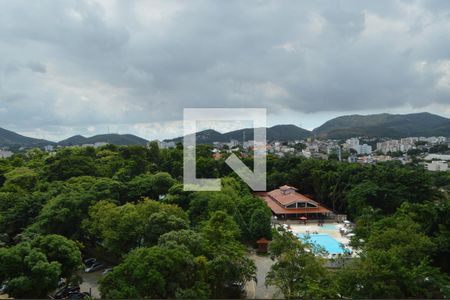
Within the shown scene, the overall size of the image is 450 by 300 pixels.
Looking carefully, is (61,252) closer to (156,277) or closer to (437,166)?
A: (156,277)

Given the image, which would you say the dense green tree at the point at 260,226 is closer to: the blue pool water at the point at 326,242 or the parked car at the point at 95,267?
the blue pool water at the point at 326,242

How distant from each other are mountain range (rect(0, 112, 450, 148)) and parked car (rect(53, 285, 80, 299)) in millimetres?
87728

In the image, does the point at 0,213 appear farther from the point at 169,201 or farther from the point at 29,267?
the point at 29,267

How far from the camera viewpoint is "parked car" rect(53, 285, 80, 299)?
1000 centimetres

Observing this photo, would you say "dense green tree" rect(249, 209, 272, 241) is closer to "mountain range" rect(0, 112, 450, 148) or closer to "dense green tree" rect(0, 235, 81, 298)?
"dense green tree" rect(0, 235, 81, 298)

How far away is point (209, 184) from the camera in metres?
18.7

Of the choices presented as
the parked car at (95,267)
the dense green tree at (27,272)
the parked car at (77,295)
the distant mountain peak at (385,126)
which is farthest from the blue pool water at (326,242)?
the distant mountain peak at (385,126)

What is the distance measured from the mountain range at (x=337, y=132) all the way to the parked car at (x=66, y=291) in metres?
87.7

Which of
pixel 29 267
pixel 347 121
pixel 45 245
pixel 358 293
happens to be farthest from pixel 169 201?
pixel 347 121

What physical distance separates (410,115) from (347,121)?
2874cm

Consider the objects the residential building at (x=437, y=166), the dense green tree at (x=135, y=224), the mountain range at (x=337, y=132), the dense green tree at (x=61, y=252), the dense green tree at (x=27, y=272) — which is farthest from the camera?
the mountain range at (x=337, y=132)

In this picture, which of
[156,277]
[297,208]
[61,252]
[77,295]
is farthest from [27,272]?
[297,208]

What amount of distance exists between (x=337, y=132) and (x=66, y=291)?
125046 mm

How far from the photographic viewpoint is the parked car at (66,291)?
32.8 ft
